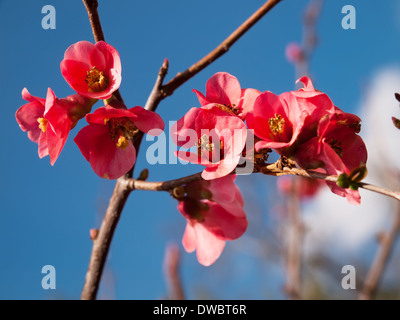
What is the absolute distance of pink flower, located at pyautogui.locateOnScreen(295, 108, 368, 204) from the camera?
2.72 ft

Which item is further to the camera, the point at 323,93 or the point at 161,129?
the point at 161,129

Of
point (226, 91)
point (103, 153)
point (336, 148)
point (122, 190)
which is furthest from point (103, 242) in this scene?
point (336, 148)

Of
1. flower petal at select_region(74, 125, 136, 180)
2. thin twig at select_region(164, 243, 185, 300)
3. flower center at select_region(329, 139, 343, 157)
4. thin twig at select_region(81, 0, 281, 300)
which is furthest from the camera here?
thin twig at select_region(164, 243, 185, 300)

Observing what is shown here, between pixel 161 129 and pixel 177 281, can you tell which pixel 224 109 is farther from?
pixel 177 281

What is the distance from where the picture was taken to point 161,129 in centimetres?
101

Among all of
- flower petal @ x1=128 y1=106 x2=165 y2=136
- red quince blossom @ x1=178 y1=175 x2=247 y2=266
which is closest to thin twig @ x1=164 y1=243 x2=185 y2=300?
red quince blossom @ x1=178 y1=175 x2=247 y2=266

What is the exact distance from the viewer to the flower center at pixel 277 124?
0.93 meters

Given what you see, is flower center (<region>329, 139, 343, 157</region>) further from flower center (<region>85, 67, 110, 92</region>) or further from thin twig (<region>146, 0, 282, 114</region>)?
flower center (<region>85, 67, 110, 92</region>)

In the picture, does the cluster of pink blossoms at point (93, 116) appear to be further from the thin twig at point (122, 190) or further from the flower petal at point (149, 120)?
the thin twig at point (122, 190)

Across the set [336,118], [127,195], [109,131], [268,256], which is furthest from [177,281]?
[268,256]

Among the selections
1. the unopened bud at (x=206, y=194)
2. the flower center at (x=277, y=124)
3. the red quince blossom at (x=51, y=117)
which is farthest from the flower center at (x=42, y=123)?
the flower center at (x=277, y=124)

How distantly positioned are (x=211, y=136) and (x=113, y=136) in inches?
11.3

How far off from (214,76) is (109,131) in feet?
1.02

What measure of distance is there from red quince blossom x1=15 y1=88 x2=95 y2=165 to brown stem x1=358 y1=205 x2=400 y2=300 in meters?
1.69
